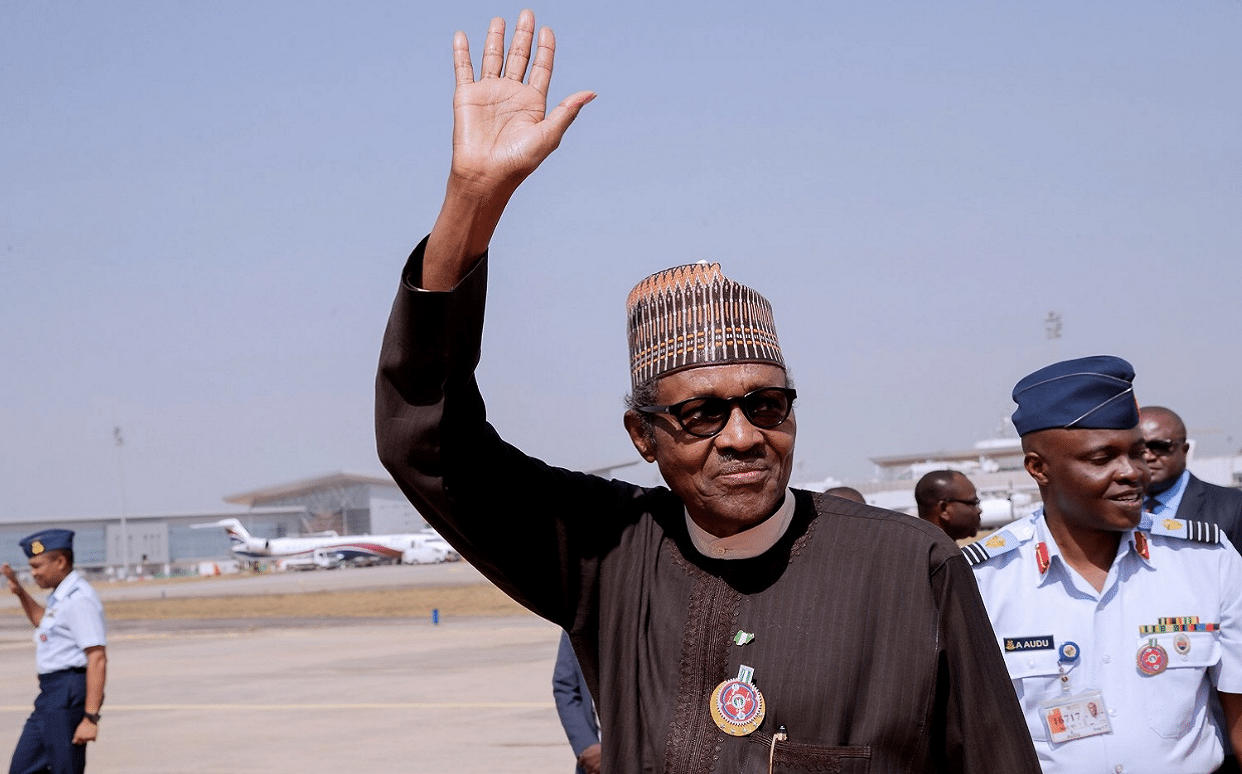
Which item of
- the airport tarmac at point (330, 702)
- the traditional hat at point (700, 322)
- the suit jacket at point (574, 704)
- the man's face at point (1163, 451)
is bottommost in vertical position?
the airport tarmac at point (330, 702)

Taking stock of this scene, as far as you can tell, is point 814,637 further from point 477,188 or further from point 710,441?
point 477,188

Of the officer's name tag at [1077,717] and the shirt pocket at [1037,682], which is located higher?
the shirt pocket at [1037,682]

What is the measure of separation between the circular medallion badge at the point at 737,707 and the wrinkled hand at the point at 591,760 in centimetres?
382

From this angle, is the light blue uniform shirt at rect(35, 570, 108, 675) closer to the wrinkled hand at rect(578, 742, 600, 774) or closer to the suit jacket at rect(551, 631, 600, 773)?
the suit jacket at rect(551, 631, 600, 773)

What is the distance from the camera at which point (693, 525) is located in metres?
2.41

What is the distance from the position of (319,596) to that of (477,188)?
46765mm

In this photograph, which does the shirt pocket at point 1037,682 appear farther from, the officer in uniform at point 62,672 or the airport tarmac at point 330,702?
the airport tarmac at point 330,702

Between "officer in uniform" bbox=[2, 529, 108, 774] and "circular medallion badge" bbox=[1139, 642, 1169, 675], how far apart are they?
20.7 feet

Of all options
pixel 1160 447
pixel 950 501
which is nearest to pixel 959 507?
pixel 950 501

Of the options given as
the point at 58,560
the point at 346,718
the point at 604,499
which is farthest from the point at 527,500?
the point at 346,718

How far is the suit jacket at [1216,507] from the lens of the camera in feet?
17.5

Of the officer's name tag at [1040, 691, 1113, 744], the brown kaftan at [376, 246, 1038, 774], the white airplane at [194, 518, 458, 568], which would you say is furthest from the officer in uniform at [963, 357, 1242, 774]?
Result: the white airplane at [194, 518, 458, 568]

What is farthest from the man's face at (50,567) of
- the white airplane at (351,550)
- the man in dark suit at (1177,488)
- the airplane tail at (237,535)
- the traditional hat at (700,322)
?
the airplane tail at (237,535)

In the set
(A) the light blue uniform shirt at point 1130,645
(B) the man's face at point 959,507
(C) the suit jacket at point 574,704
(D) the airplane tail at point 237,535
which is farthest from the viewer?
(D) the airplane tail at point 237,535
